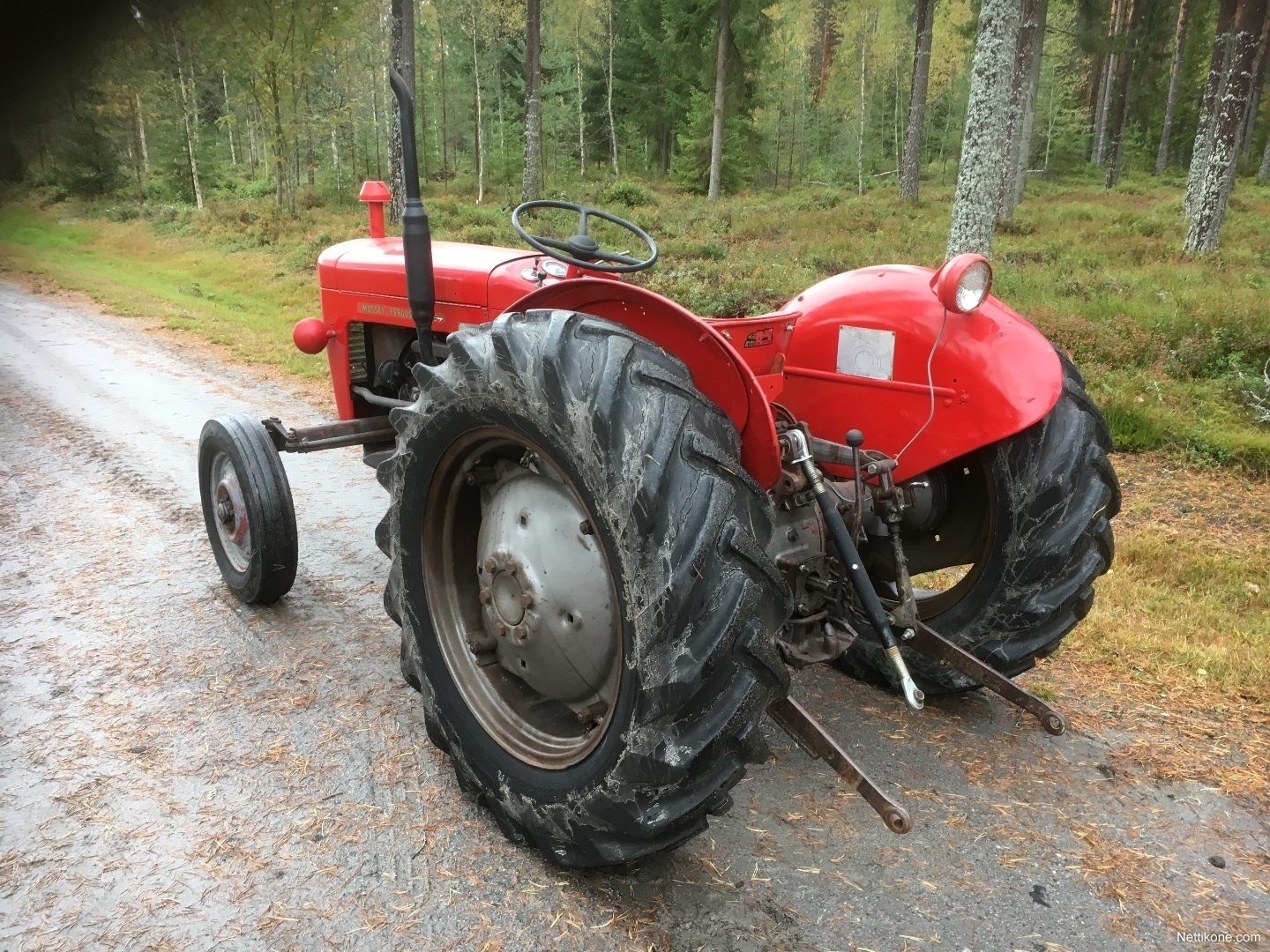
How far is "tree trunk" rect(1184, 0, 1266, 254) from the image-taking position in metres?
11.2

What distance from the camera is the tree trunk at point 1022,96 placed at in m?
14.7

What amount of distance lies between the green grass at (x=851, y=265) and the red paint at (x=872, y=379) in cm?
119

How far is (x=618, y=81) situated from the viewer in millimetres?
29922

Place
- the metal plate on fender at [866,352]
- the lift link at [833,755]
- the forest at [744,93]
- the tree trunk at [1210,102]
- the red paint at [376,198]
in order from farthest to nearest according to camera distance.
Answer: the forest at [744,93], the tree trunk at [1210,102], the red paint at [376,198], the metal plate on fender at [866,352], the lift link at [833,755]

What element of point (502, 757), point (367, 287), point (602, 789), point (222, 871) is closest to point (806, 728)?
point (602, 789)

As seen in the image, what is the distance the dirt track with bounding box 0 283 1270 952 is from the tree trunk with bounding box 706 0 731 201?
21816 mm

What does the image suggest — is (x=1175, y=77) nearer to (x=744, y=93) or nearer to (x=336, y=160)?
(x=744, y=93)

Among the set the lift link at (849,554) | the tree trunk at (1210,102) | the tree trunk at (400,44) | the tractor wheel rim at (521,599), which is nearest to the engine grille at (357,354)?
the tractor wheel rim at (521,599)

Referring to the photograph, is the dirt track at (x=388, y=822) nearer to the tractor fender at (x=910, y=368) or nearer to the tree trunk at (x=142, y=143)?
the tree trunk at (x=142, y=143)

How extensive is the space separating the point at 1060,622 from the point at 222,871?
2540 mm

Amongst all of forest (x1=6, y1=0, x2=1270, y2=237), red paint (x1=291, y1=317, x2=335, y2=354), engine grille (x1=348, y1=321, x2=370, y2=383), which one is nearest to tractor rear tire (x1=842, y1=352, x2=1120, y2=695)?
engine grille (x1=348, y1=321, x2=370, y2=383)

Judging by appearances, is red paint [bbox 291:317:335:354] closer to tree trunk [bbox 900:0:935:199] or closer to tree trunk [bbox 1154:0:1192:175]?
tree trunk [bbox 900:0:935:199]

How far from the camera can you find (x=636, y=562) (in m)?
1.78

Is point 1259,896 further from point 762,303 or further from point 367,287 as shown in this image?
point 762,303
